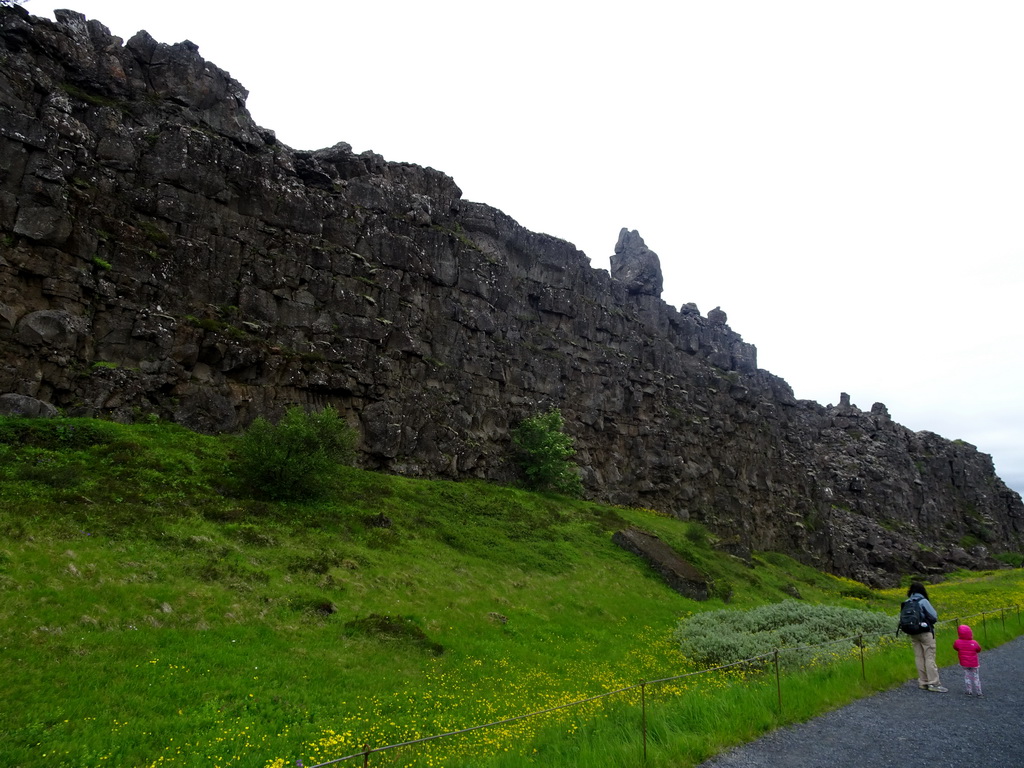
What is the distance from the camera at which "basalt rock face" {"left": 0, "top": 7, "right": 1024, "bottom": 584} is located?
3675 centimetres

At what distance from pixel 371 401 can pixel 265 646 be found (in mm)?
33875

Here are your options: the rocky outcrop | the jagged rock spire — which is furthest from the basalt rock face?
the rocky outcrop

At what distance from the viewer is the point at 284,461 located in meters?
32.9

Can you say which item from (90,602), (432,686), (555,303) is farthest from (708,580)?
(555,303)

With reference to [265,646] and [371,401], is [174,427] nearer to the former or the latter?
[371,401]

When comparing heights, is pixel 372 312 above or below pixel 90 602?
above

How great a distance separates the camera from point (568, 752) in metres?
11.4

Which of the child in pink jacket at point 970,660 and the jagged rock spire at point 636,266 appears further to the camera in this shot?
the jagged rock spire at point 636,266

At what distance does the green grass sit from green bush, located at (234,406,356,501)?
57.4 inches

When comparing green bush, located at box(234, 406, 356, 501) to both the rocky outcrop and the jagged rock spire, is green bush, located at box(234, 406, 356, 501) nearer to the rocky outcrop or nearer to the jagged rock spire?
the rocky outcrop

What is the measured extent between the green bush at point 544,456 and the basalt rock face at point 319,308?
2137 millimetres

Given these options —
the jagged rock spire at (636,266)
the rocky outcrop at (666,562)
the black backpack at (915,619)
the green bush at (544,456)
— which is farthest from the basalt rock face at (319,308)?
the black backpack at (915,619)

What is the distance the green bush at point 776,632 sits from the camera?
73.9ft

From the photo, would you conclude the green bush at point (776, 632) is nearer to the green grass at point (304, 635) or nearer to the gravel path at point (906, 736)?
the green grass at point (304, 635)
